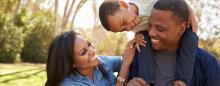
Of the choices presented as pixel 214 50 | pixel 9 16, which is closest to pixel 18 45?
pixel 9 16

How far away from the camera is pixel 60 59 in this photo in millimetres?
3572

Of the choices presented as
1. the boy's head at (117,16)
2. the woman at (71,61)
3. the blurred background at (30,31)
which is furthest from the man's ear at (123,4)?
the blurred background at (30,31)

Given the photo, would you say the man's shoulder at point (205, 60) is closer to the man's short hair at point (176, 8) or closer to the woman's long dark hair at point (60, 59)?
the man's short hair at point (176, 8)

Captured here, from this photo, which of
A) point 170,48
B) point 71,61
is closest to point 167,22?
point 170,48

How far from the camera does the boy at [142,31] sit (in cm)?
304

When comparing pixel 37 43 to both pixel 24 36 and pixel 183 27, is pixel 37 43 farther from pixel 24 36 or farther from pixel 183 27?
pixel 183 27

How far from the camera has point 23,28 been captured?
27.5m

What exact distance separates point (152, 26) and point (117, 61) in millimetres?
1034

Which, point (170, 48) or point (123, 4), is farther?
point (123, 4)

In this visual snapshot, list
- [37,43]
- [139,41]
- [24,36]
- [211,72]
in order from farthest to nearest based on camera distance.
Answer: [37,43]
[24,36]
[139,41]
[211,72]

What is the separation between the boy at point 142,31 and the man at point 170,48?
43 mm

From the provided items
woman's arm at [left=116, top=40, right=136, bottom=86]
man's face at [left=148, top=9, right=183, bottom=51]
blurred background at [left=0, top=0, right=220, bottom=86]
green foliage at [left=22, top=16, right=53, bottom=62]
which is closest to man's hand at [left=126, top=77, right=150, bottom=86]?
woman's arm at [left=116, top=40, right=136, bottom=86]

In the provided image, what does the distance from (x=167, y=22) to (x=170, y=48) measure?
223 mm

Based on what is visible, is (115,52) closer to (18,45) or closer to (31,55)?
(31,55)
